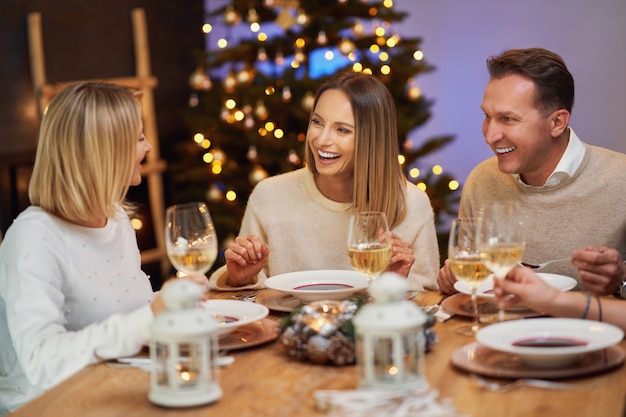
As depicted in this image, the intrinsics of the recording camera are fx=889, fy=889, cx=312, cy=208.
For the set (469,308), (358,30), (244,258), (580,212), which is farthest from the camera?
(358,30)

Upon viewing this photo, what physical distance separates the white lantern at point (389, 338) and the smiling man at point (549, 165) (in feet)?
4.52

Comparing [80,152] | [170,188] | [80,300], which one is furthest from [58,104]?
[170,188]

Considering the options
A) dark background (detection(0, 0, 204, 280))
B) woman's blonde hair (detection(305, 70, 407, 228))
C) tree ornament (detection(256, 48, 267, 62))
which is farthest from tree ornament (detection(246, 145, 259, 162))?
woman's blonde hair (detection(305, 70, 407, 228))

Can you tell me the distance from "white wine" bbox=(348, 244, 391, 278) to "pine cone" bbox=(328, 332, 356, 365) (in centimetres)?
35

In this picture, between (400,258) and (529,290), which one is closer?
(529,290)

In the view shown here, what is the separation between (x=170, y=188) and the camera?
621 cm

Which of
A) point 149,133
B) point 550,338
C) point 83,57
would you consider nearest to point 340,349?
point 550,338

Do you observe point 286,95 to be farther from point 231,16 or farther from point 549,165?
point 549,165

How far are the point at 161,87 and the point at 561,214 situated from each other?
3963 millimetres

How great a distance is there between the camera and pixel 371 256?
2.03 metres

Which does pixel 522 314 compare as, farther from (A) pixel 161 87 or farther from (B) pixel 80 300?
(A) pixel 161 87

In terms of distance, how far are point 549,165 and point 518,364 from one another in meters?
1.31

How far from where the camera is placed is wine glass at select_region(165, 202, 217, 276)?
191 centimetres

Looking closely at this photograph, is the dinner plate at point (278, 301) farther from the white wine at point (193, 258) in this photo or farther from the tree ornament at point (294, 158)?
the tree ornament at point (294, 158)
